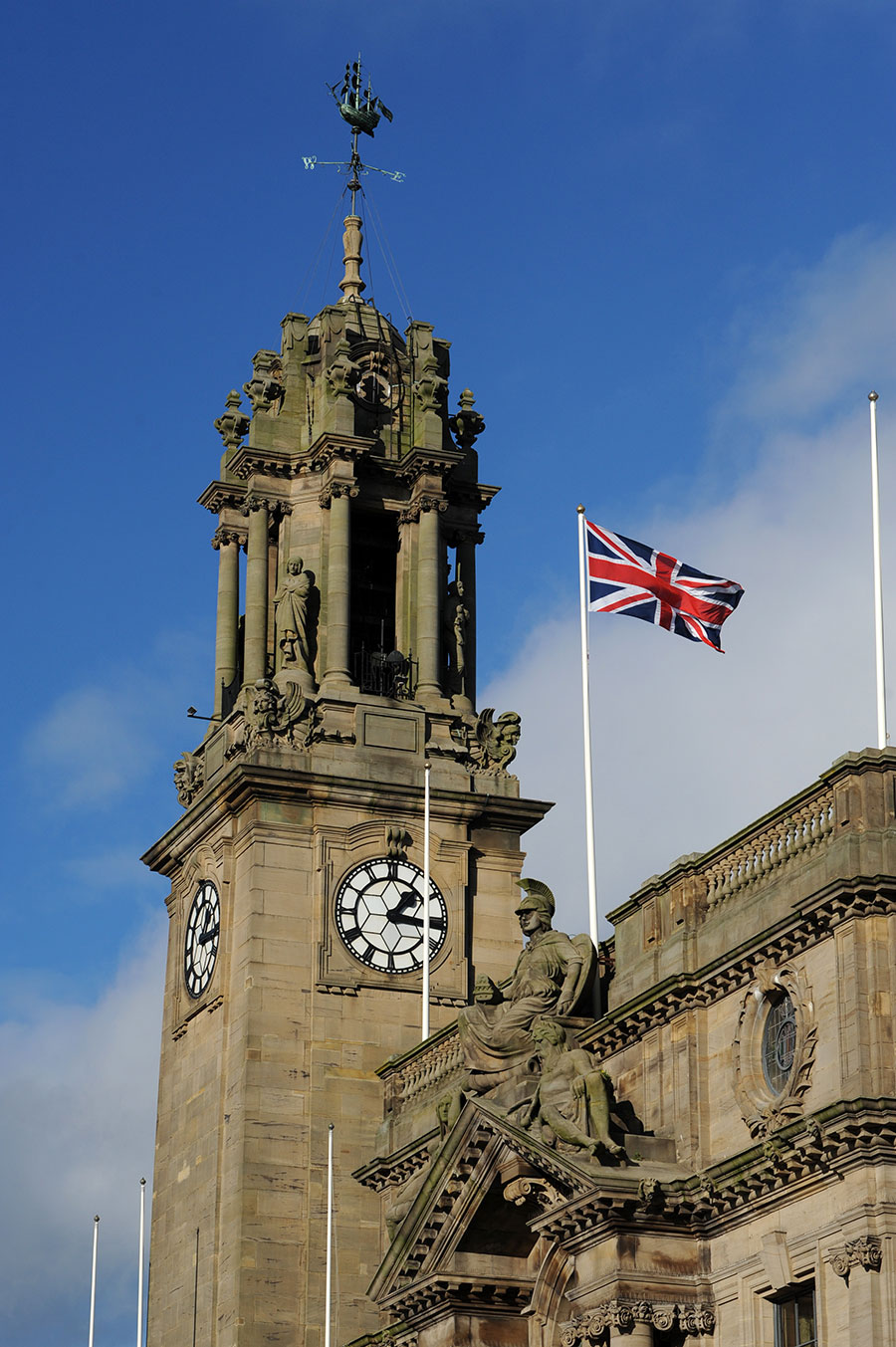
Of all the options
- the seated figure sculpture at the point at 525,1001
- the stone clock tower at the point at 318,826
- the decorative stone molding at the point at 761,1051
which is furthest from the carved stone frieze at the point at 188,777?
the decorative stone molding at the point at 761,1051

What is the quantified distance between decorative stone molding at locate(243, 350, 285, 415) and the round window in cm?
3122

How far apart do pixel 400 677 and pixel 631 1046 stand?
20857 millimetres

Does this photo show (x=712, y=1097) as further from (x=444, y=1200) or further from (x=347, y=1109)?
(x=347, y=1109)

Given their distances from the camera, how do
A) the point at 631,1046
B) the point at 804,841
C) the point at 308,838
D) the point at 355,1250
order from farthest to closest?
the point at 308,838
the point at 355,1250
the point at 631,1046
the point at 804,841

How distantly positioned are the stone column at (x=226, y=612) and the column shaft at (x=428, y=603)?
5.07 meters

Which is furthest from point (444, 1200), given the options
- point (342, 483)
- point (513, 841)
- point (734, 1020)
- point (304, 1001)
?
point (342, 483)

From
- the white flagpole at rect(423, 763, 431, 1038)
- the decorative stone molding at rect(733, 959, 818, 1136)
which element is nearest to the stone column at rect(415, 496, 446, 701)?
the white flagpole at rect(423, 763, 431, 1038)

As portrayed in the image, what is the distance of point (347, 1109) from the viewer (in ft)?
207

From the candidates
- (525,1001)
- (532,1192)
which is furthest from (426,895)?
(532,1192)

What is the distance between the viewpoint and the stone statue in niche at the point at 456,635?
70.3 metres

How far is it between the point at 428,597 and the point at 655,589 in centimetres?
1650

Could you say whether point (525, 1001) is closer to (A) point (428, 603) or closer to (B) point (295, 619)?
(B) point (295, 619)

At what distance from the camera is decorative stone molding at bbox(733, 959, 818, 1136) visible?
43.8m

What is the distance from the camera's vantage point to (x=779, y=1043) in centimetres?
4509
